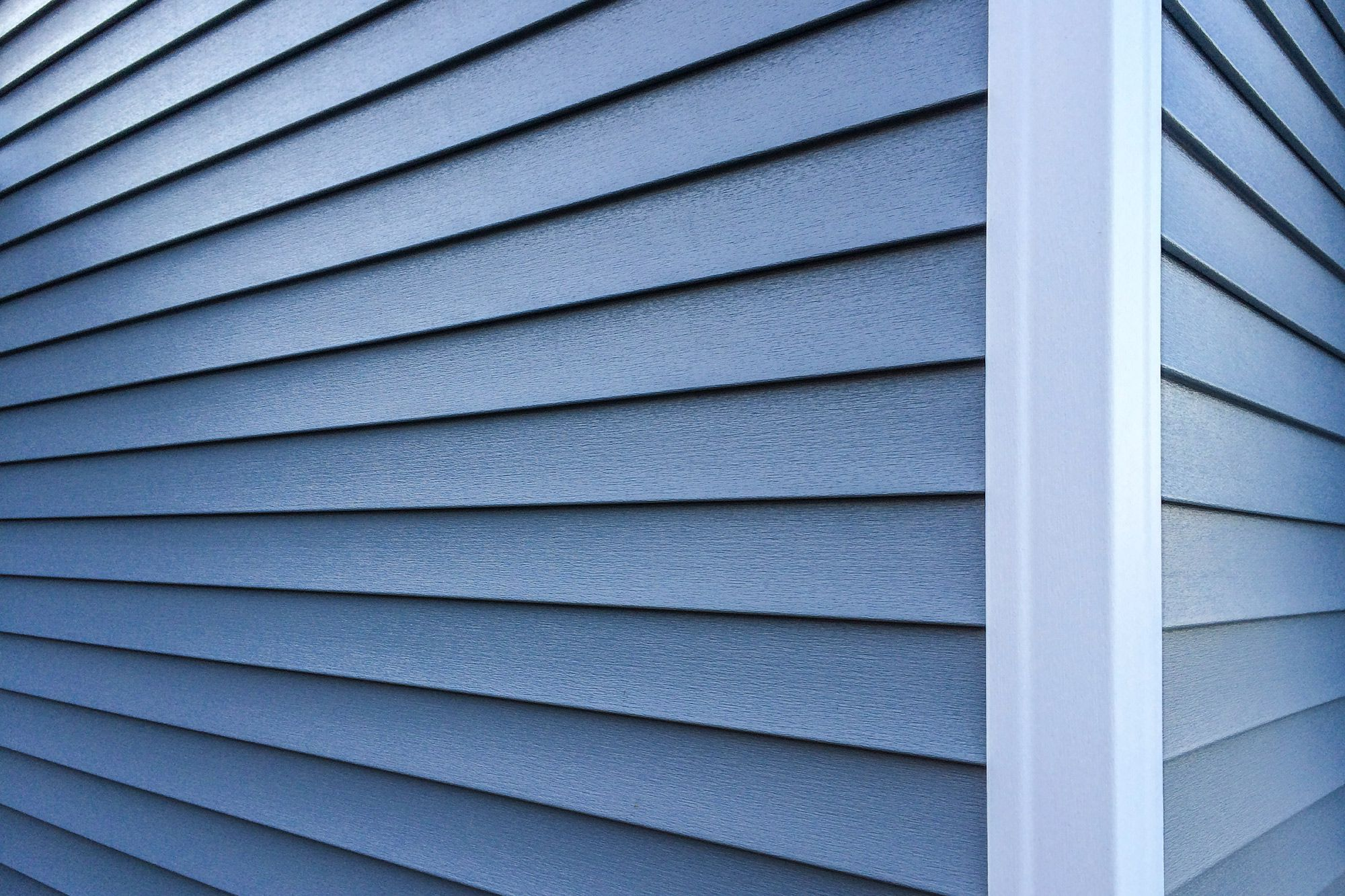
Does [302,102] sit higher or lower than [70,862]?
higher

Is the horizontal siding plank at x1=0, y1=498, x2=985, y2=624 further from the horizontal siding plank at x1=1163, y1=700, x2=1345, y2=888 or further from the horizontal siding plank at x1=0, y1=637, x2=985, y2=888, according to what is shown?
the horizontal siding plank at x1=1163, y1=700, x2=1345, y2=888

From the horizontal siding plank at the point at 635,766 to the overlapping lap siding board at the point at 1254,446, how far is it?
0.25 meters

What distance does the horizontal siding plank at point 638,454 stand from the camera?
40.5 inches

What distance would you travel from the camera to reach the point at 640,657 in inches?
50.3

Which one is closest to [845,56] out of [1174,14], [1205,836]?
[1174,14]

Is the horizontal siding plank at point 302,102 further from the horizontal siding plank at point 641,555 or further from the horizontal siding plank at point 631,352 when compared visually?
the horizontal siding plank at point 641,555

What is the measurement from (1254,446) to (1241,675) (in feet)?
0.93

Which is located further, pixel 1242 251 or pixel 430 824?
pixel 430 824

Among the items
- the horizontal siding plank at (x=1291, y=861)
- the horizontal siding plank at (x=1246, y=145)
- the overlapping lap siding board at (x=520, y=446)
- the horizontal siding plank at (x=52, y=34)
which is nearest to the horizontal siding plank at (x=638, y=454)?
the overlapping lap siding board at (x=520, y=446)

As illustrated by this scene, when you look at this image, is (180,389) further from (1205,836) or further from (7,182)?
(1205,836)

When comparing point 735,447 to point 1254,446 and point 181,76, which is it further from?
point 181,76

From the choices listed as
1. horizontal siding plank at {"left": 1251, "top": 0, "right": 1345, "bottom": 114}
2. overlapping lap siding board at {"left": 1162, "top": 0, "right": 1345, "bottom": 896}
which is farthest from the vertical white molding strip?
horizontal siding plank at {"left": 1251, "top": 0, "right": 1345, "bottom": 114}

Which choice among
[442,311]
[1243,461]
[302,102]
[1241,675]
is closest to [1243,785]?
[1241,675]

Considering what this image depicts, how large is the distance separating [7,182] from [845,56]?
8.03 feet
